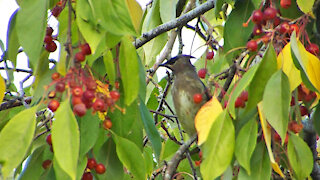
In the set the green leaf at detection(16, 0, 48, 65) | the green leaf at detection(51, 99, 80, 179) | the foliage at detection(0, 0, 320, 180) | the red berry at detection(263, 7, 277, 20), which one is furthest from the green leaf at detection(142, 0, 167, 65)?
the green leaf at detection(51, 99, 80, 179)

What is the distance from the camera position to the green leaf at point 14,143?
1.91 meters

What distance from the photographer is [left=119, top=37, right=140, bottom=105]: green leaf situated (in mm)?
2104

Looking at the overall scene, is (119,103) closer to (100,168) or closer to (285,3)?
(100,168)

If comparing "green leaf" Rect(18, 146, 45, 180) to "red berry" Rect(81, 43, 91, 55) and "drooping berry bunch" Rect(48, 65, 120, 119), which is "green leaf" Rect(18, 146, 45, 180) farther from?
"red berry" Rect(81, 43, 91, 55)

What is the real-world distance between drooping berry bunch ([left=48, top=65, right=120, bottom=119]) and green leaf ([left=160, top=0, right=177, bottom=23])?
1.26 metres

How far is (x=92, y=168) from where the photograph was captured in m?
2.31

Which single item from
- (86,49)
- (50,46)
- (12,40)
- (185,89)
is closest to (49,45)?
(50,46)

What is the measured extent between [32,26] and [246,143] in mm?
757

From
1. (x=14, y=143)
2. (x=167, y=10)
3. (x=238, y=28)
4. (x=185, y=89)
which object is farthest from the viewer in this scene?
(x=185, y=89)

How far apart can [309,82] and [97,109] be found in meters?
0.65

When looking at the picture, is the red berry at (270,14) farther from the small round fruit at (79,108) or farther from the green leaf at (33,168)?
the green leaf at (33,168)

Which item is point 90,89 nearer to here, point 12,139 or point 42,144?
point 12,139

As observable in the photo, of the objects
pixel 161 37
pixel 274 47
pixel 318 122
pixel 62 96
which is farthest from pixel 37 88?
pixel 161 37

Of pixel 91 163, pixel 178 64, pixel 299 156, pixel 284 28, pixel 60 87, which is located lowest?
pixel 178 64
